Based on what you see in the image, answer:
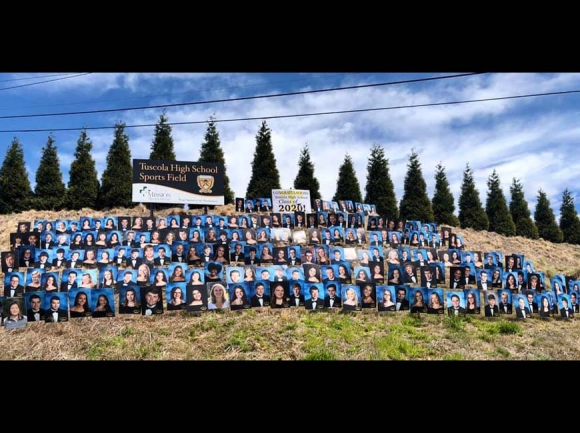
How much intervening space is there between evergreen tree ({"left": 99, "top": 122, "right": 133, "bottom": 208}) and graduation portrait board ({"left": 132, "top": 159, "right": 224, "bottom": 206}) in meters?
6.77

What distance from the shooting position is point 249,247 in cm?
1053

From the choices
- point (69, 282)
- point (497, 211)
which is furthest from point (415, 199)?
point (69, 282)

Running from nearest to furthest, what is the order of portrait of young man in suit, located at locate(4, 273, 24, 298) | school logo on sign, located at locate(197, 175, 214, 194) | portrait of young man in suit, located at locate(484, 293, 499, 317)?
portrait of young man in suit, located at locate(4, 273, 24, 298) → portrait of young man in suit, located at locate(484, 293, 499, 317) → school logo on sign, located at locate(197, 175, 214, 194)

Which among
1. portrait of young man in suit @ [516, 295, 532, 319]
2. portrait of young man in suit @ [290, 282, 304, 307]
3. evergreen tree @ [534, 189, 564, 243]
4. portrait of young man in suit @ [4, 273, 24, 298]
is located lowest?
portrait of young man in suit @ [516, 295, 532, 319]

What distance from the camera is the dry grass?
571 centimetres

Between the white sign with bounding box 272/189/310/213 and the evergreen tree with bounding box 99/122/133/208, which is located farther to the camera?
the evergreen tree with bounding box 99/122/133/208

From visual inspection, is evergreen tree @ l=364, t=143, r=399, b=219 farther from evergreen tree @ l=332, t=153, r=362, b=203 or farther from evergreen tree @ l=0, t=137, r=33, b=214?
evergreen tree @ l=0, t=137, r=33, b=214

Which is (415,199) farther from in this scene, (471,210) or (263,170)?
(263,170)

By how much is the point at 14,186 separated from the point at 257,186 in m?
14.4

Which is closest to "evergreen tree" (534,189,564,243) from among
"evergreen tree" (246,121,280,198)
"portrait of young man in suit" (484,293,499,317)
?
"evergreen tree" (246,121,280,198)

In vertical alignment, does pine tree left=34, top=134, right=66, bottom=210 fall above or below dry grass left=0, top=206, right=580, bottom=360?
above

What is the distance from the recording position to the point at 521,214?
87.4 feet
